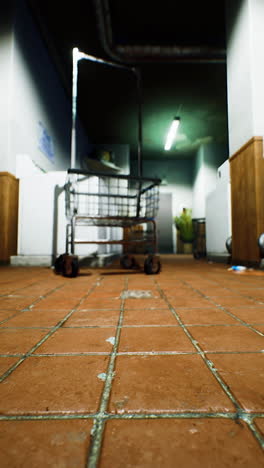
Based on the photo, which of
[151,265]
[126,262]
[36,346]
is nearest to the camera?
[36,346]

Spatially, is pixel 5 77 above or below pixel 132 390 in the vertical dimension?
above

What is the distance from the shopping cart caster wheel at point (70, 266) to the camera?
2.03 m

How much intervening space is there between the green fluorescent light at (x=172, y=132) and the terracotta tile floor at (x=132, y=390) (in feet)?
19.7

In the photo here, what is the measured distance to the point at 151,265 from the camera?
224cm

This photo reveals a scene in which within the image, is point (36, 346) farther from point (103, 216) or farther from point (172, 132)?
point (172, 132)

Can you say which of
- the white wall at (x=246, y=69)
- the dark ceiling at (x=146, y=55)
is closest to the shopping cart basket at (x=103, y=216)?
the white wall at (x=246, y=69)

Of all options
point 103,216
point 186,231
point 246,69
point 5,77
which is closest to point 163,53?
point 246,69

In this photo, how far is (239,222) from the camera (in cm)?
283

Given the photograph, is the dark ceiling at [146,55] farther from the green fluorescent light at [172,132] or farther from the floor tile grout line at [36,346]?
the floor tile grout line at [36,346]

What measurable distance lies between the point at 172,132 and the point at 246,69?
13.5ft

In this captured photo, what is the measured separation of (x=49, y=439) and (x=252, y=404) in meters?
0.32

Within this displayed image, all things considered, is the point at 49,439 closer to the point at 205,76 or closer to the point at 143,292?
the point at 143,292

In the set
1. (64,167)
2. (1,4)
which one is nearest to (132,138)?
(64,167)

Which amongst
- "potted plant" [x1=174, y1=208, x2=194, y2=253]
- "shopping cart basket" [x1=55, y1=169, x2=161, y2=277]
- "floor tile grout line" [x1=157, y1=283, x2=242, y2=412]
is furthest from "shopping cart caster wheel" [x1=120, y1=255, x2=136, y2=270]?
"potted plant" [x1=174, y1=208, x2=194, y2=253]
